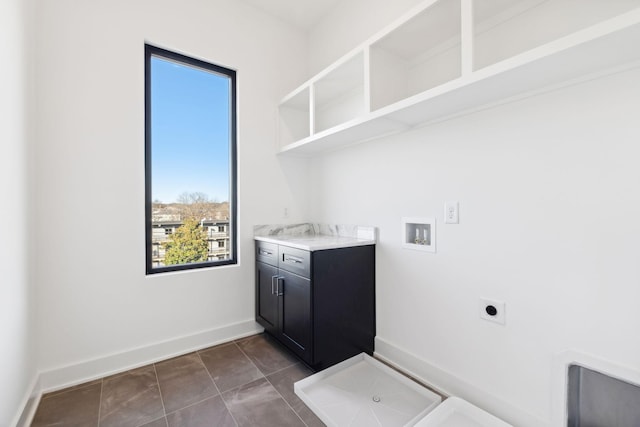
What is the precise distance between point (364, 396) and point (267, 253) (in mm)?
1247

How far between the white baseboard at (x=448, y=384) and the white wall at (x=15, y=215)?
2095mm

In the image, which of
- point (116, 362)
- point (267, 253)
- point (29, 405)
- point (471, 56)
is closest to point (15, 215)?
point (29, 405)

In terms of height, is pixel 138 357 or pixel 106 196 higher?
pixel 106 196

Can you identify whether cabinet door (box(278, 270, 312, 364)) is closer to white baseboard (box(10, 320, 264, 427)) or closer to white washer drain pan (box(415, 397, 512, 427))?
white baseboard (box(10, 320, 264, 427))

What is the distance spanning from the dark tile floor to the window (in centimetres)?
74

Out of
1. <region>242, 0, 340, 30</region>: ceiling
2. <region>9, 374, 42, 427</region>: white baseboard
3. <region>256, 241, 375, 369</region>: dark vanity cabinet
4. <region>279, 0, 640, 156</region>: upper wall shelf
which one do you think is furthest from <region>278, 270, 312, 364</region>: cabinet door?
<region>242, 0, 340, 30</region>: ceiling

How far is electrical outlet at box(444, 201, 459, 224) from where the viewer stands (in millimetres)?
1646

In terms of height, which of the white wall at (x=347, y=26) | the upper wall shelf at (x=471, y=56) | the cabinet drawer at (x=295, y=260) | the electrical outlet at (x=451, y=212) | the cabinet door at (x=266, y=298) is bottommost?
the cabinet door at (x=266, y=298)

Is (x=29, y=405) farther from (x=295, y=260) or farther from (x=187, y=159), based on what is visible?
(x=187, y=159)

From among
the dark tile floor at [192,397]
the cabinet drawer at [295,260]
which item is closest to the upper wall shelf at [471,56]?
the cabinet drawer at [295,260]

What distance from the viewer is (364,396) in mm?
1669

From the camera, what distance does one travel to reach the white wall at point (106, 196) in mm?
1729

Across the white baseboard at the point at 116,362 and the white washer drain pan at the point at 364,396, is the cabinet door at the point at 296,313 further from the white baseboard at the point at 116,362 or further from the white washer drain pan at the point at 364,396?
the white baseboard at the point at 116,362

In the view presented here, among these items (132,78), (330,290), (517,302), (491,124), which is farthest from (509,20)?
(132,78)
